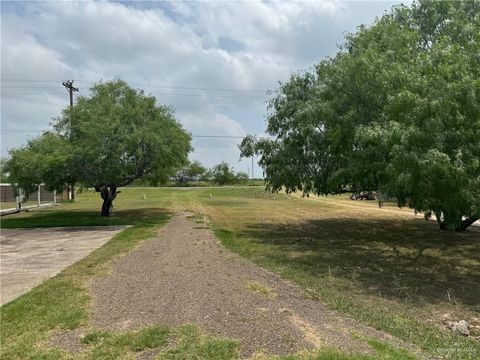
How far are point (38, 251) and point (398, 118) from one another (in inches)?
395

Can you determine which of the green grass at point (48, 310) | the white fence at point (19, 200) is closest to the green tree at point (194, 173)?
the white fence at point (19, 200)

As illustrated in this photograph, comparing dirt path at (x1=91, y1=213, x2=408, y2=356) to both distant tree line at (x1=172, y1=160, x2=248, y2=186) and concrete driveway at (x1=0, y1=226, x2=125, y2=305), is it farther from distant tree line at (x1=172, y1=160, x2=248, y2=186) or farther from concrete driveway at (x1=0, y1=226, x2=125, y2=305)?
distant tree line at (x1=172, y1=160, x2=248, y2=186)

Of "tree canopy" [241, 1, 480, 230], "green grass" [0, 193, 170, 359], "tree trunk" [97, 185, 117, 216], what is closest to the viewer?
"green grass" [0, 193, 170, 359]

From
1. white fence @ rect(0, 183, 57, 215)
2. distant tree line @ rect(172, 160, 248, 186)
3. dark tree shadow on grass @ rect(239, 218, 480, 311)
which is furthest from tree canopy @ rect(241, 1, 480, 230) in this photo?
distant tree line @ rect(172, 160, 248, 186)

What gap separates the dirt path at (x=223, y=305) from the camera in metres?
5.72

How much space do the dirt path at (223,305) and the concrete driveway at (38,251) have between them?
1429 millimetres

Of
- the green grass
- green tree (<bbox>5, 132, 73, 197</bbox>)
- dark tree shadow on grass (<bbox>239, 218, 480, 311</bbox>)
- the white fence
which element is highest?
green tree (<bbox>5, 132, 73, 197</bbox>)

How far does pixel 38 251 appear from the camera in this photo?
13.6m

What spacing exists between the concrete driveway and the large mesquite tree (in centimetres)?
287

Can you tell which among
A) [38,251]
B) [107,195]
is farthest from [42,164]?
[38,251]

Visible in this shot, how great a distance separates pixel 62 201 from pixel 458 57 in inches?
1422

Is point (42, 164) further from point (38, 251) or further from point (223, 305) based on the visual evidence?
point (223, 305)

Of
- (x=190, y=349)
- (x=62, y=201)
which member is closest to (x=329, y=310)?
(x=190, y=349)

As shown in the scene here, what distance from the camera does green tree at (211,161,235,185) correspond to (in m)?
93.8
